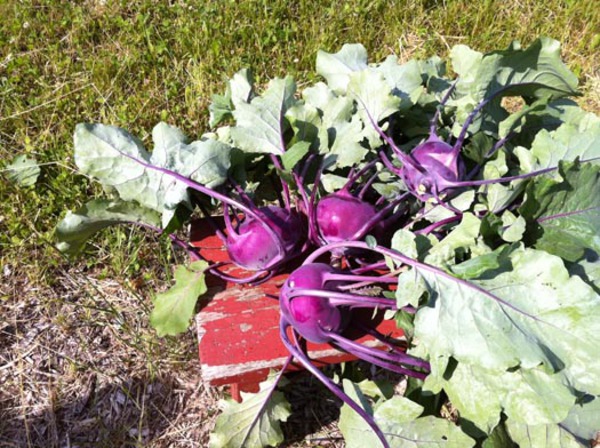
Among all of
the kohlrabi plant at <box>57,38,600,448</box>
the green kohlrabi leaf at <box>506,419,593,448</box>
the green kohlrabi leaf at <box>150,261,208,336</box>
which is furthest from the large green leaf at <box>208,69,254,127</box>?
the green kohlrabi leaf at <box>506,419,593,448</box>

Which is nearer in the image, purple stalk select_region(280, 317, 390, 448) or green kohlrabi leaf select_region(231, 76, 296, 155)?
purple stalk select_region(280, 317, 390, 448)

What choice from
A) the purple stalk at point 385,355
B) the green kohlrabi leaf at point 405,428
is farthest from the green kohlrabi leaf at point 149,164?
the green kohlrabi leaf at point 405,428

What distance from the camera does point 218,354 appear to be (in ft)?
5.55

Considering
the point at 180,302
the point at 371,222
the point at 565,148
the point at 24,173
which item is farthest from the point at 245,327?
the point at 24,173

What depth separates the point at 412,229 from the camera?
5.96 ft

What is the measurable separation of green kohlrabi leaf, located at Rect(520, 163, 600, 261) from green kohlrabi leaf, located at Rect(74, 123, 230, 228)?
0.86 meters

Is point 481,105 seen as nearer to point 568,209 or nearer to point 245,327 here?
point 568,209

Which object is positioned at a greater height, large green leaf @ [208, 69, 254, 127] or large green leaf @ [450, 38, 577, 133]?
large green leaf @ [450, 38, 577, 133]

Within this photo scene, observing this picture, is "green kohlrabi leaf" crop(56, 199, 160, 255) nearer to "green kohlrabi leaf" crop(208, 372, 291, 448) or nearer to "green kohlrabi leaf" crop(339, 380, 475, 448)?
"green kohlrabi leaf" crop(208, 372, 291, 448)

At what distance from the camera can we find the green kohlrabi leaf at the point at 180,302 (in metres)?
1.73

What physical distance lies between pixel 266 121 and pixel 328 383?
77cm

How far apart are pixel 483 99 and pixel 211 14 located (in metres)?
1.79

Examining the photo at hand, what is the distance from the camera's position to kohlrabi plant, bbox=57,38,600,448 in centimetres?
141

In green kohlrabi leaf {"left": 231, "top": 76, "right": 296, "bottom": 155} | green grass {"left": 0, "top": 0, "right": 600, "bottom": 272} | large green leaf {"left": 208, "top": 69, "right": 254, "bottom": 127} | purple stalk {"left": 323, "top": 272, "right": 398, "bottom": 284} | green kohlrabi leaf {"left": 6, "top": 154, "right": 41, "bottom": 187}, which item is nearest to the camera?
purple stalk {"left": 323, "top": 272, "right": 398, "bottom": 284}
